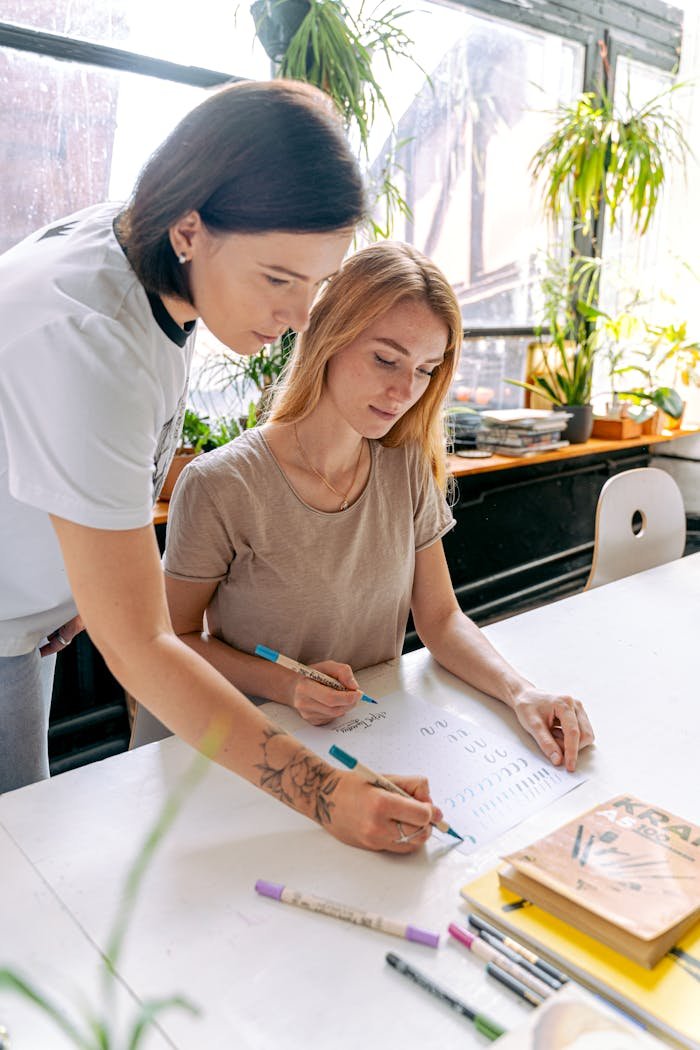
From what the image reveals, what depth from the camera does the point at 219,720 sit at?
86 centimetres

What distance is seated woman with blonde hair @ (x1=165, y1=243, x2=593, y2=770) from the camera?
1307 millimetres

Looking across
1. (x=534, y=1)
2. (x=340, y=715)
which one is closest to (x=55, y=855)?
(x=340, y=715)

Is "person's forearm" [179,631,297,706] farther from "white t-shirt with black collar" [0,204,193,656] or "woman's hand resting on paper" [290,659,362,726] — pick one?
"white t-shirt with black collar" [0,204,193,656]

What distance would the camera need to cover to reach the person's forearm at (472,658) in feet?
4.09

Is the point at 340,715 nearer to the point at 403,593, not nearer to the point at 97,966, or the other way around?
the point at 403,593

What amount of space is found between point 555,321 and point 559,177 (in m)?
0.55

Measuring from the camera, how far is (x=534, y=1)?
11.0ft

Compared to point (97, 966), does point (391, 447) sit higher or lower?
higher

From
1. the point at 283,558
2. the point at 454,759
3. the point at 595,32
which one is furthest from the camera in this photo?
the point at 595,32

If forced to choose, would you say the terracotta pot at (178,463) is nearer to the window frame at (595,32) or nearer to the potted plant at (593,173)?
the window frame at (595,32)

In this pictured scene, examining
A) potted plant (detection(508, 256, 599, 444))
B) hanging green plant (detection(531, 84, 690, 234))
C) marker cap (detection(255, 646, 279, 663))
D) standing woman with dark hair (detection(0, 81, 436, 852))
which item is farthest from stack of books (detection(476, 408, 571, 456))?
standing woman with dark hair (detection(0, 81, 436, 852))

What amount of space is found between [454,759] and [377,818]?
230 millimetres

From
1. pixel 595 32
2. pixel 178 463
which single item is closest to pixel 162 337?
pixel 178 463

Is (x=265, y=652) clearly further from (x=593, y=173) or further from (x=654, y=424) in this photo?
(x=654, y=424)
